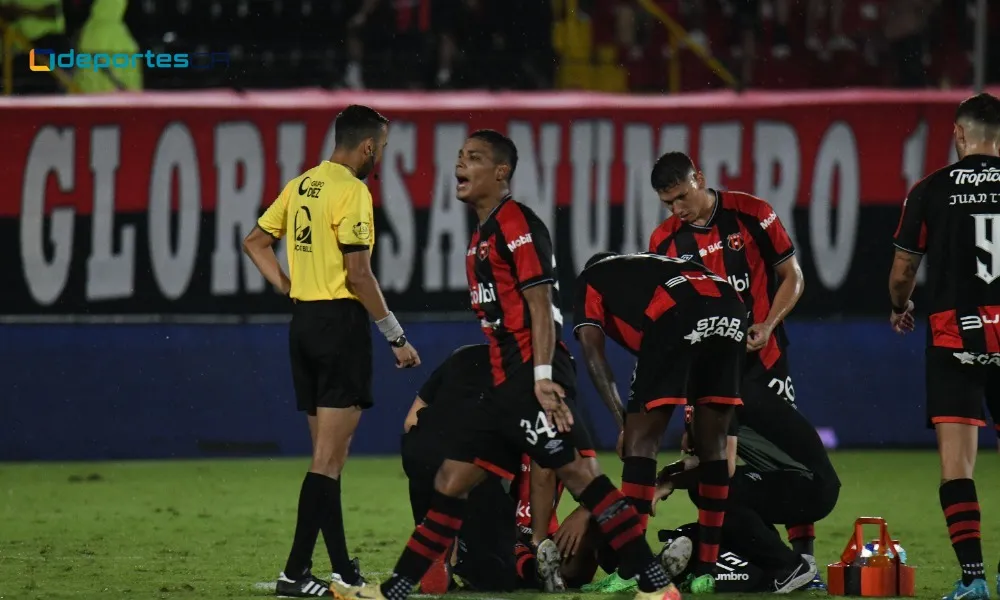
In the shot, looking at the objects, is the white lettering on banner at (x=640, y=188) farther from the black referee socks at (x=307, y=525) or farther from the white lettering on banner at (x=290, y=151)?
the black referee socks at (x=307, y=525)

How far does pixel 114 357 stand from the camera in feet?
44.2

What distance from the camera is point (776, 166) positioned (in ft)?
45.8

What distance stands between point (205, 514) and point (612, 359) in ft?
14.9

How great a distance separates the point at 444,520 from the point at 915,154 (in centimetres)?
871

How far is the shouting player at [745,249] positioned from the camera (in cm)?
800

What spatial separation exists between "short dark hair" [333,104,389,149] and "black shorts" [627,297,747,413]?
5.12 ft

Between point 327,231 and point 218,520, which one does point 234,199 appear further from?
point 327,231

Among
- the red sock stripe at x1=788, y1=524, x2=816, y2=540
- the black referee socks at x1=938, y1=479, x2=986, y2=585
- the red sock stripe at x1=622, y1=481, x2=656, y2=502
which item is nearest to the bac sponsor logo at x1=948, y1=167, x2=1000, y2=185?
the black referee socks at x1=938, y1=479, x2=986, y2=585

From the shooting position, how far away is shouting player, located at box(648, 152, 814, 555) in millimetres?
8000

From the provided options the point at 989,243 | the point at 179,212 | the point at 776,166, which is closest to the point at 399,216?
the point at 179,212

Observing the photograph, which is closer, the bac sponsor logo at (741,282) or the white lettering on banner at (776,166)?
the bac sponsor logo at (741,282)

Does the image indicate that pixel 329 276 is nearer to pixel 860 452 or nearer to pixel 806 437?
pixel 806 437
